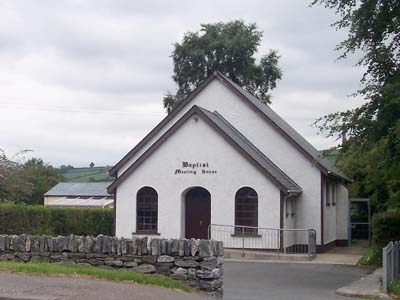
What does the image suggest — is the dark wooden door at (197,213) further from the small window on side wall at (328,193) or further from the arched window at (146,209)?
the small window on side wall at (328,193)

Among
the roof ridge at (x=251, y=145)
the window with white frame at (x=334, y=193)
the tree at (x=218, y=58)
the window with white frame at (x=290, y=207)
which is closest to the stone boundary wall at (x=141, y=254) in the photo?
the window with white frame at (x=290, y=207)

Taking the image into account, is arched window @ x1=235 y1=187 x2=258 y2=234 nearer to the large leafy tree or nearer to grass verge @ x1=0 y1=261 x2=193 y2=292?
the large leafy tree

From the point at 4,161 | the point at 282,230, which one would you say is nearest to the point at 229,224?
the point at 282,230

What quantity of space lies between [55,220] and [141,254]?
24.2m

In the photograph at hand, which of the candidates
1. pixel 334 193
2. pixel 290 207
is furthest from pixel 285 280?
pixel 334 193

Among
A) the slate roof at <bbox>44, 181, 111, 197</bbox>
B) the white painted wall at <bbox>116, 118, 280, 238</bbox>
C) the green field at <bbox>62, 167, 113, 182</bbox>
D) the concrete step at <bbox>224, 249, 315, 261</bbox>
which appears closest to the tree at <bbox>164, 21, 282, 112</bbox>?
the white painted wall at <bbox>116, 118, 280, 238</bbox>

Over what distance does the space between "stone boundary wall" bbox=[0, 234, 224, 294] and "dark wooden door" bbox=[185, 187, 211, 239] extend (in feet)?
56.7

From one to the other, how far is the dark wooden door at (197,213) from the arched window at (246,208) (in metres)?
1.48

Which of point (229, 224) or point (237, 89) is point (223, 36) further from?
point (229, 224)

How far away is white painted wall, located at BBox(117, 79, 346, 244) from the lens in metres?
31.9

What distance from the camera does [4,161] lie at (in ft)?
126

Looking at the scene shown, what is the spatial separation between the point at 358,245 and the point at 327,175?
6430mm

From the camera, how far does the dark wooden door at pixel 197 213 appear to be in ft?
102

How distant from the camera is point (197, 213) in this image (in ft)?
103
